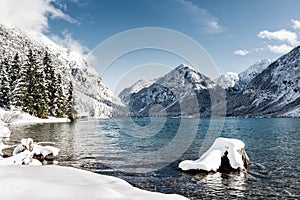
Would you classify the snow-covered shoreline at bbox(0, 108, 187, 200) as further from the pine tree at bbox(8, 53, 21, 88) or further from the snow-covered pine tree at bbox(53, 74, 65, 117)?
the snow-covered pine tree at bbox(53, 74, 65, 117)

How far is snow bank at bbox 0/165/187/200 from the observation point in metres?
8.93

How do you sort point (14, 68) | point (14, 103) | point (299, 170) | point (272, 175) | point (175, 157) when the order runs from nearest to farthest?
point (272, 175), point (299, 170), point (175, 157), point (14, 103), point (14, 68)

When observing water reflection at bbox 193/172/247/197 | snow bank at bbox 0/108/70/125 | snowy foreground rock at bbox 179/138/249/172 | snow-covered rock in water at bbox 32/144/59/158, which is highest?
snow bank at bbox 0/108/70/125

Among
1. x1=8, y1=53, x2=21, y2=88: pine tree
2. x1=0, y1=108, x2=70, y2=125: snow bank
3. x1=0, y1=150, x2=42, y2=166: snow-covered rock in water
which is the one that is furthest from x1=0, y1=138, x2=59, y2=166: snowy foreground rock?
x1=8, y1=53, x2=21, y2=88: pine tree

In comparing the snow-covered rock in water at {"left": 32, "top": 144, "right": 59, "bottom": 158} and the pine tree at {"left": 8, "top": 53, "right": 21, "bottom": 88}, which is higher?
the pine tree at {"left": 8, "top": 53, "right": 21, "bottom": 88}

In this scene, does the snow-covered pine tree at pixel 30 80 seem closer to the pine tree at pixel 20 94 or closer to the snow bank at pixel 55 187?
the pine tree at pixel 20 94

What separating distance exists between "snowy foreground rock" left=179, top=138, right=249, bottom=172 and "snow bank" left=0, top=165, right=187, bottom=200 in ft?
35.7

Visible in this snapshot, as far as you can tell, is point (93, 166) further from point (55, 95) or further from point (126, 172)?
point (55, 95)

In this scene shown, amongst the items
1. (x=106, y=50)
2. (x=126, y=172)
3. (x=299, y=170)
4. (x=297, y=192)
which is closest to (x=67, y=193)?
(x=126, y=172)

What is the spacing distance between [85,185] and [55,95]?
86.5 meters

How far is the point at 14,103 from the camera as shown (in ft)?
255

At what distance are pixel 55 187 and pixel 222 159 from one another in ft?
53.6

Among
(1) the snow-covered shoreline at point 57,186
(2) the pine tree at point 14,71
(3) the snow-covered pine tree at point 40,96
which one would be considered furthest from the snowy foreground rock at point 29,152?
(2) the pine tree at point 14,71

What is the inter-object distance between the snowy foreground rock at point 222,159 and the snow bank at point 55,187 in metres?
10.9
